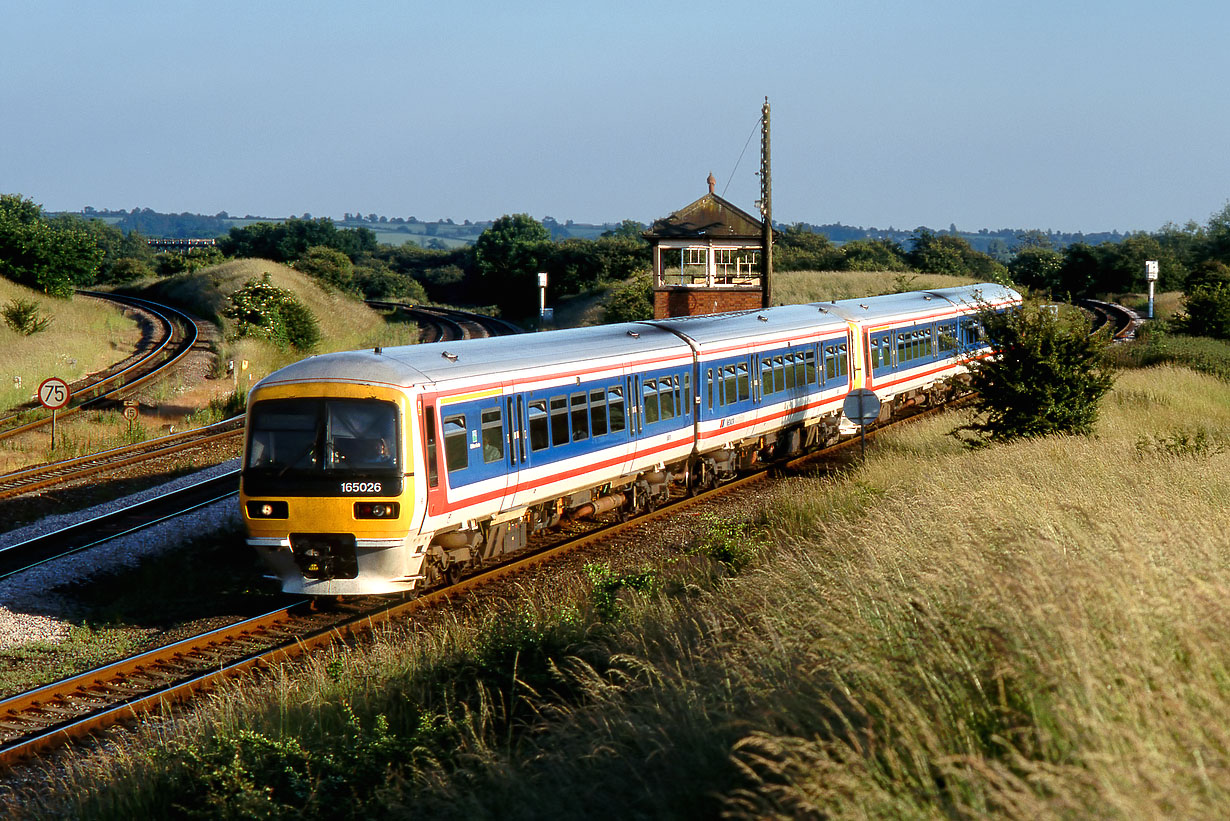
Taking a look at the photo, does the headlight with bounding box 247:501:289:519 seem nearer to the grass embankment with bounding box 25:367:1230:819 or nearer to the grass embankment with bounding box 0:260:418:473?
the grass embankment with bounding box 25:367:1230:819

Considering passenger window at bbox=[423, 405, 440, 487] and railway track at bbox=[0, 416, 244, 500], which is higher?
passenger window at bbox=[423, 405, 440, 487]

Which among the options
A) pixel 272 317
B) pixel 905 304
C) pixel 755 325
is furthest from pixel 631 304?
pixel 755 325

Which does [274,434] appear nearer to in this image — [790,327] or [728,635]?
[728,635]

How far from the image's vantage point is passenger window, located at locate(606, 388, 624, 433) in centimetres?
1658

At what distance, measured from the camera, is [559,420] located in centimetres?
1534

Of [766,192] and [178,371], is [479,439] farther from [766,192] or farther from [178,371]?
[178,371]

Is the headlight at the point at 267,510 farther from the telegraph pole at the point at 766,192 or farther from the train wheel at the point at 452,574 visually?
the telegraph pole at the point at 766,192

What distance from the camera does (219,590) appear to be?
14.9 meters

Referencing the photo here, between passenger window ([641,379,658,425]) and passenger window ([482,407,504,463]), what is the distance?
3.86 metres

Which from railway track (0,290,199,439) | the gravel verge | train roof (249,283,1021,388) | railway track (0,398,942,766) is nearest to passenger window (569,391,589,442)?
train roof (249,283,1021,388)

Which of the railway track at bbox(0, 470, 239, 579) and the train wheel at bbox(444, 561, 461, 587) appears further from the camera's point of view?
the railway track at bbox(0, 470, 239, 579)

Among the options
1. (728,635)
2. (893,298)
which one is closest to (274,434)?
(728,635)

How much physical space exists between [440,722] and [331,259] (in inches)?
3373

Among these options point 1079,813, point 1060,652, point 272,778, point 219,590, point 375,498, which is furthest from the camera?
point 219,590
